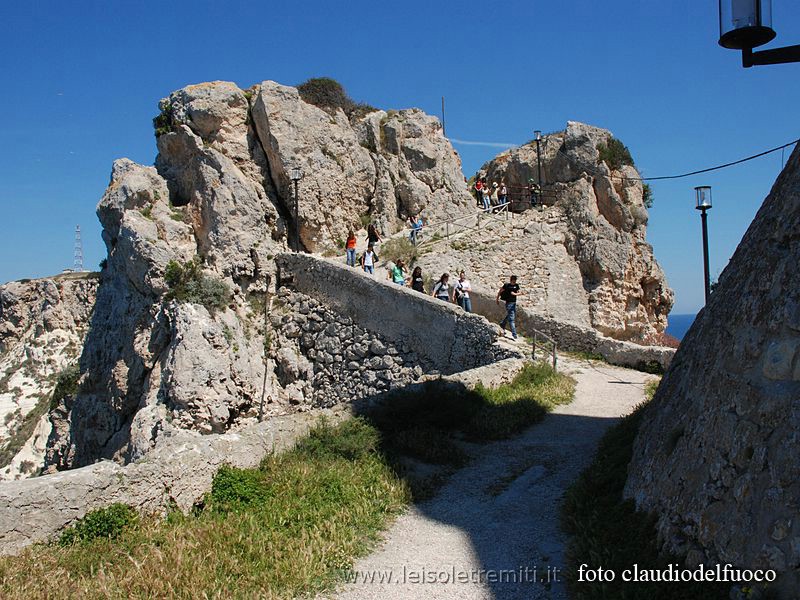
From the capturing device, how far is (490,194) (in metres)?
28.2

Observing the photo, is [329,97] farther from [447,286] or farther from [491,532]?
[491,532]

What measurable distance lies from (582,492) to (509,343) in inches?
338

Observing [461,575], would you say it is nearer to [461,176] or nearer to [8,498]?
[8,498]

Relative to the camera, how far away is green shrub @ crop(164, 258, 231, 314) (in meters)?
18.6

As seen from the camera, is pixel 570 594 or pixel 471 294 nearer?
pixel 570 594

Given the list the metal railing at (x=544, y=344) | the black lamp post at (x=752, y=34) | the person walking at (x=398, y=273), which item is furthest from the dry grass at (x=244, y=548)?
the person walking at (x=398, y=273)

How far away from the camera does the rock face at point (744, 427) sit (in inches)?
165

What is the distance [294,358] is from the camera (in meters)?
19.3

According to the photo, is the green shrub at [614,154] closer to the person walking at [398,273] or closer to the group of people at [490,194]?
the group of people at [490,194]

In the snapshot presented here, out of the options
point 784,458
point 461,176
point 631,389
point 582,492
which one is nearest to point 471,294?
point 631,389

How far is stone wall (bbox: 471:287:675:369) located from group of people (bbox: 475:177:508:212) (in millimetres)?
6960

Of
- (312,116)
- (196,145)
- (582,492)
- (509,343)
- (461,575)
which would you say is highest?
(312,116)

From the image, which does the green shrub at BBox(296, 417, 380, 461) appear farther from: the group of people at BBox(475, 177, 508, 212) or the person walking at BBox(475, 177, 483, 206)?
the person walking at BBox(475, 177, 483, 206)

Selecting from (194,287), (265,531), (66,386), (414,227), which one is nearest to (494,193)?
(414,227)
